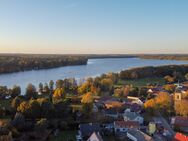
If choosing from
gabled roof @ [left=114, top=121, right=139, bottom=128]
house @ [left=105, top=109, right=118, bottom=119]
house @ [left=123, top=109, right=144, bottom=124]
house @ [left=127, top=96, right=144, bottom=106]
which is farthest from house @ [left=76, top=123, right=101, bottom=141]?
house @ [left=127, top=96, right=144, bottom=106]

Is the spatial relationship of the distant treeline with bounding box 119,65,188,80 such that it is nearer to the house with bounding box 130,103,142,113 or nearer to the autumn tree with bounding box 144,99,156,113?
the house with bounding box 130,103,142,113

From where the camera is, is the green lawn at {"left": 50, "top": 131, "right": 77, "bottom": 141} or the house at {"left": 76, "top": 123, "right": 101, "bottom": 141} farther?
the house at {"left": 76, "top": 123, "right": 101, "bottom": 141}

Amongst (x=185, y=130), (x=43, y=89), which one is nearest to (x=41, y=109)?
(x=185, y=130)

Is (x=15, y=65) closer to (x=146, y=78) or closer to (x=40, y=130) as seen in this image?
(x=146, y=78)

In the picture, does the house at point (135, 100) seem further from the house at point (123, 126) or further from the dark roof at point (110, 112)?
the house at point (123, 126)

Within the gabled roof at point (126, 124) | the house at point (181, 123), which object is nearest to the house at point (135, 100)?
the house at point (181, 123)

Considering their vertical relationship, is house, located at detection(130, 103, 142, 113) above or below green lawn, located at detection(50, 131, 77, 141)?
above
